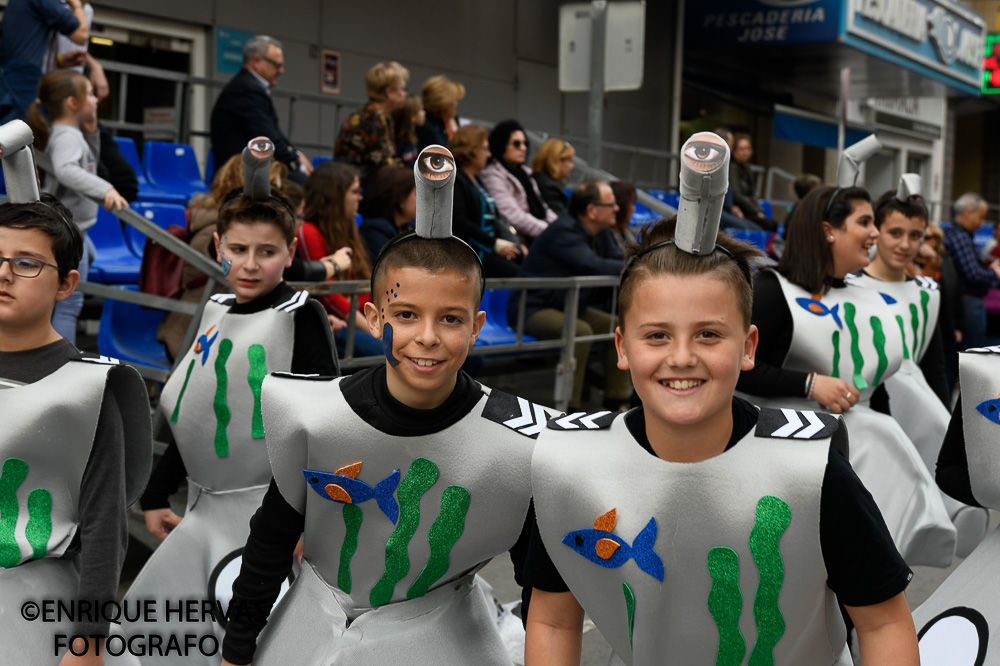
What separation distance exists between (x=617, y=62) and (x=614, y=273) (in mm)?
2178

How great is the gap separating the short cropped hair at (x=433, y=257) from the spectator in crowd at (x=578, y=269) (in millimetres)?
4439

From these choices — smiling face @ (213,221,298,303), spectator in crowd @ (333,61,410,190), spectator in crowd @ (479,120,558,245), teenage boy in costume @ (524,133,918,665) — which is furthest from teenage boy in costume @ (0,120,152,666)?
spectator in crowd @ (479,120,558,245)

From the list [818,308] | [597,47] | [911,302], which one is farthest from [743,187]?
[818,308]

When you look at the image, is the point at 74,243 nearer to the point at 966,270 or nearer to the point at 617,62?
the point at 617,62

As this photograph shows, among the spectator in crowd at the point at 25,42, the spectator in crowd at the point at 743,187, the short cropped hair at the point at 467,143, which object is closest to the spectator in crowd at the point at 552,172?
the short cropped hair at the point at 467,143

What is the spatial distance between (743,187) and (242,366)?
9.81 m

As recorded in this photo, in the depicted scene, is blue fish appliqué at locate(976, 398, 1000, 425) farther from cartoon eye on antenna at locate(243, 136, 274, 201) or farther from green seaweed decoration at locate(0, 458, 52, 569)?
green seaweed decoration at locate(0, 458, 52, 569)

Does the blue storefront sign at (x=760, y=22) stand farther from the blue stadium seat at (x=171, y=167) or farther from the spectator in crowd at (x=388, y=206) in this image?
the spectator in crowd at (x=388, y=206)

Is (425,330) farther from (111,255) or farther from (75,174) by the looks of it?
(111,255)

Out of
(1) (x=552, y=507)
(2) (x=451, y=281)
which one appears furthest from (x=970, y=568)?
(2) (x=451, y=281)

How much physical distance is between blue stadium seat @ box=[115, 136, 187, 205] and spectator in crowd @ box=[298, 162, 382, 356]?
268 centimetres

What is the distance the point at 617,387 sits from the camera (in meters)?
7.18

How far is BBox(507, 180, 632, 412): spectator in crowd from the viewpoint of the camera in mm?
6855

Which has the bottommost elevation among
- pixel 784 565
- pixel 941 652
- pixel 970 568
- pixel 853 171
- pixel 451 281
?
pixel 941 652
